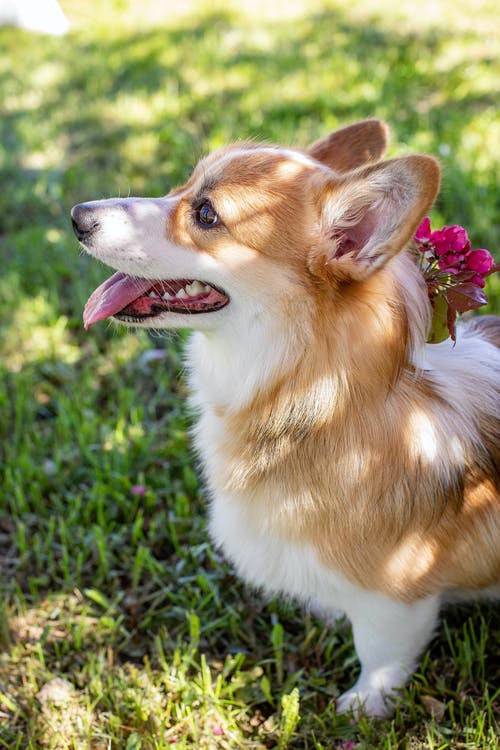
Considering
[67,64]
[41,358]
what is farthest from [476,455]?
[67,64]

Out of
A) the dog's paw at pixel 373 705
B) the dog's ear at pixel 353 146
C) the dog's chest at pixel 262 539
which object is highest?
the dog's ear at pixel 353 146

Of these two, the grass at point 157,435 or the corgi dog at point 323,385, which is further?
the grass at point 157,435

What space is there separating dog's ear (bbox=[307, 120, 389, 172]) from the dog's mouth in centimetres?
61

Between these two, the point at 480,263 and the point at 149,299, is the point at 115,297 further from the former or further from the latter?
the point at 480,263

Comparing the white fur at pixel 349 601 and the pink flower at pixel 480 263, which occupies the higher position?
the pink flower at pixel 480 263

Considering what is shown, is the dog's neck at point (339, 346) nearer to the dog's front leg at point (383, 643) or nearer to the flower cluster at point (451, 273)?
the flower cluster at point (451, 273)

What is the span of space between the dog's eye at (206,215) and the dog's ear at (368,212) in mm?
287

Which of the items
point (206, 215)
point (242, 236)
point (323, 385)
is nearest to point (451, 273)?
point (323, 385)

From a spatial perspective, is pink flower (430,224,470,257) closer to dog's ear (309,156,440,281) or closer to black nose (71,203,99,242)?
dog's ear (309,156,440,281)

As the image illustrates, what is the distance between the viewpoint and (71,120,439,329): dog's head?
1.92m

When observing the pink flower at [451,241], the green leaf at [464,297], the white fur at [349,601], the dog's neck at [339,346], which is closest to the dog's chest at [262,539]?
the white fur at [349,601]

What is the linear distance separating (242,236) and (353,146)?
60 cm

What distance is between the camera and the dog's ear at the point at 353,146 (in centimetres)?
237

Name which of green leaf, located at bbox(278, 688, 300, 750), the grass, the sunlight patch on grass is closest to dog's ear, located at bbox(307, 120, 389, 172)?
the grass
